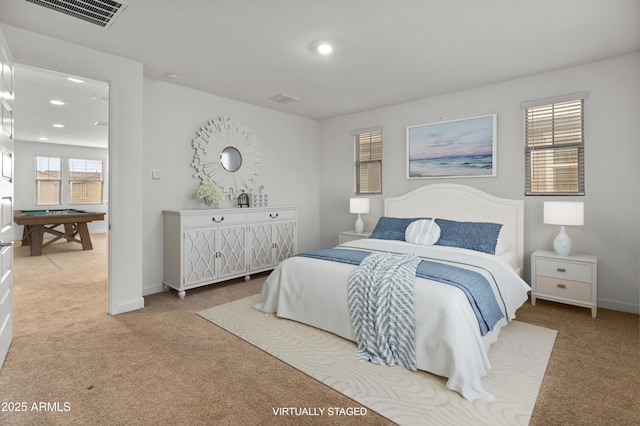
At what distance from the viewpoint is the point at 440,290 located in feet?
7.38

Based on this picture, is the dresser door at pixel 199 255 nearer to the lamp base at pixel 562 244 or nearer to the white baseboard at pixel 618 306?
the lamp base at pixel 562 244

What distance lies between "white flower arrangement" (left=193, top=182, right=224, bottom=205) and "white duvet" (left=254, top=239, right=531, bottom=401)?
1.51 m

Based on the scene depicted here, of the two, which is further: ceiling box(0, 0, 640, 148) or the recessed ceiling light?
the recessed ceiling light

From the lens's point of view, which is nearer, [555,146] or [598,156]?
[598,156]

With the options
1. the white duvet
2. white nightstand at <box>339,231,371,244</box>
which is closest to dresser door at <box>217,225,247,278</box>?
the white duvet

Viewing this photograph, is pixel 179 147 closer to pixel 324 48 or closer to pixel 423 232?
pixel 324 48

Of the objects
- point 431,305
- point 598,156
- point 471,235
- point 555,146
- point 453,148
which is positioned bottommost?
point 431,305

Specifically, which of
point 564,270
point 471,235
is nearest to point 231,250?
point 471,235

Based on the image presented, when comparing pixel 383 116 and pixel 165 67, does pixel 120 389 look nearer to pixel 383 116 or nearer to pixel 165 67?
pixel 165 67

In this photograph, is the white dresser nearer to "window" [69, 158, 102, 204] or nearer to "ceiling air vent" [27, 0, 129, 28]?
"ceiling air vent" [27, 0, 129, 28]

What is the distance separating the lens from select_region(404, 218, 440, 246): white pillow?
12.4 ft

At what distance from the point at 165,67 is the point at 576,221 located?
441cm

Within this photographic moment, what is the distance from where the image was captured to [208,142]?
4414mm

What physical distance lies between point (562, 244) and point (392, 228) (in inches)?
69.7
